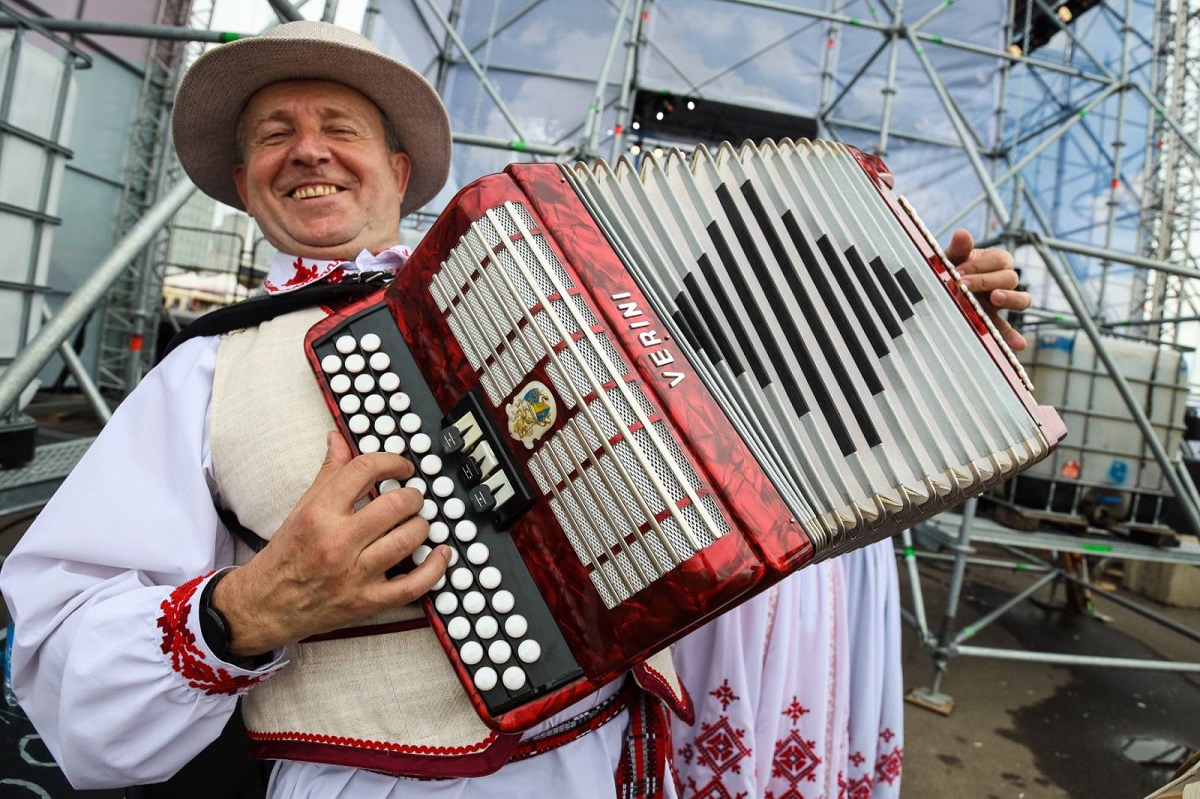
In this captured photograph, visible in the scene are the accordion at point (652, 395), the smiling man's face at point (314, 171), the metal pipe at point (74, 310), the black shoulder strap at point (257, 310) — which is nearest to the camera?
the accordion at point (652, 395)

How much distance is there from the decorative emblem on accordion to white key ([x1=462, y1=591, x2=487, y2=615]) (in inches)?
7.9

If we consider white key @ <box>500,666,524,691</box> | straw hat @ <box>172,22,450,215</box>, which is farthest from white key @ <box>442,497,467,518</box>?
straw hat @ <box>172,22,450,215</box>

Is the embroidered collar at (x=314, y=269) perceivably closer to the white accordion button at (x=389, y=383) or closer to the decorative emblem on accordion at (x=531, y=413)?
the white accordion button at (x=389, y=383)

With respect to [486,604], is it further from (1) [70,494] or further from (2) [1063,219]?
(2) [1063,219]

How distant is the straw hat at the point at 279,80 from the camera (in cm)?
116

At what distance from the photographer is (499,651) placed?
0.80m

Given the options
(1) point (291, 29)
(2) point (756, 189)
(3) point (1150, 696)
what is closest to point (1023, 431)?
(2) point (756, 189)

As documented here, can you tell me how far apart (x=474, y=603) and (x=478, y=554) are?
0.06m

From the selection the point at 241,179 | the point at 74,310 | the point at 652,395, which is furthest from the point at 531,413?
the point at 74,310

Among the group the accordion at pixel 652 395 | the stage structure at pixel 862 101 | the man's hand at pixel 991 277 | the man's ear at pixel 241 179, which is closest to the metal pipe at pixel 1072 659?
the stage structure at pixel 862 101

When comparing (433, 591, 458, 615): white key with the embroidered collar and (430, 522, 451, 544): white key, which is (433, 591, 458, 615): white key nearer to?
(430, 522, 451, 544): white key

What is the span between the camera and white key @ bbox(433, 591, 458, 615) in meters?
0.83

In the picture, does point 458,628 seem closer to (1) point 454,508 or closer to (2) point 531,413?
(1) point 454,508

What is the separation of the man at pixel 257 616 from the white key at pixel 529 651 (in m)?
0.12
